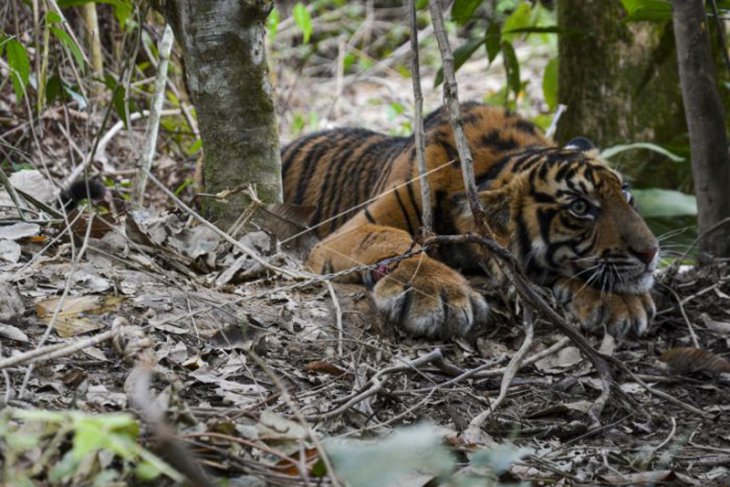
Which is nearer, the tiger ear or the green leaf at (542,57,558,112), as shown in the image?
the tiger ear

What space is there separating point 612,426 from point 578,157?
1485mm

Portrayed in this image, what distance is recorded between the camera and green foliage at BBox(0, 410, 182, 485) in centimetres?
124

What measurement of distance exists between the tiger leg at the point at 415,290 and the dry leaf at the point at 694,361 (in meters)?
0.63

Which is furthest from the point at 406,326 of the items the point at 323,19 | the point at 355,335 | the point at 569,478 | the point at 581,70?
the point at 323,19

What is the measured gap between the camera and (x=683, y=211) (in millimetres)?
4348

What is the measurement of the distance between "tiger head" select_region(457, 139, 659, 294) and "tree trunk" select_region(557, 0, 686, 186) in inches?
64.2

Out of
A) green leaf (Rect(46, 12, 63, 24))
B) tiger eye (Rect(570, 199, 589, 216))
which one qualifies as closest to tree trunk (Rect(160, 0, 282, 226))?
green leaf (Rect(46, 12, 63, 24))

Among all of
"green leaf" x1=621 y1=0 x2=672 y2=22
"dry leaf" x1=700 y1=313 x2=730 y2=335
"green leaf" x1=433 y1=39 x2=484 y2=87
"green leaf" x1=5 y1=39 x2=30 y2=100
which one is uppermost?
"green leaf" x1=621 y1=0 x2=672 y2=22

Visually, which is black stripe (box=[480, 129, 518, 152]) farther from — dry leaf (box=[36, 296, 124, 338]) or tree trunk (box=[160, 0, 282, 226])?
dry leaf (box=[36, 296, 124, 338])

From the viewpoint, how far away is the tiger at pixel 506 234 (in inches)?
130

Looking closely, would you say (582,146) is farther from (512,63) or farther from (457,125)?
(457,125)

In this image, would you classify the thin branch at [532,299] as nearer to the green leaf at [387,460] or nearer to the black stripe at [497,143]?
the green leaf at [387,460]

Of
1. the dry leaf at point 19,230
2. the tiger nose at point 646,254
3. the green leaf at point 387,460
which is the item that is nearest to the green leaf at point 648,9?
the tiger nose at point 646,254

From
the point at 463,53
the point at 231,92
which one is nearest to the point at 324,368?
the point at 231,92
